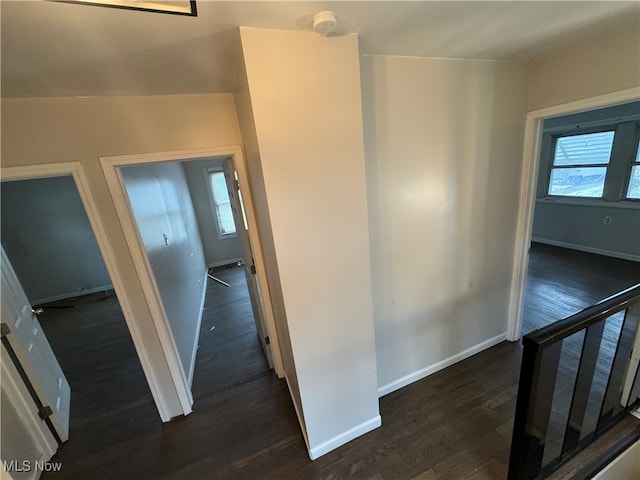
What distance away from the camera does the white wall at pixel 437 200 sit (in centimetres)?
160

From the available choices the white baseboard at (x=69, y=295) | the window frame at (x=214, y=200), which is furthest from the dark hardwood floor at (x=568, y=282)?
the white baseboard at (x=69, y=295)

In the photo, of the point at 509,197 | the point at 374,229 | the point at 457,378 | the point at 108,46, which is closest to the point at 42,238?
the point at 108,46

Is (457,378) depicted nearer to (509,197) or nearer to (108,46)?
(509,197)

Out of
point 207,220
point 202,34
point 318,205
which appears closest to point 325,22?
point 202,34

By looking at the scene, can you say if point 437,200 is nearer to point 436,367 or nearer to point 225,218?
point 436,367

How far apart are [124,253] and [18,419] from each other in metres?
1.20

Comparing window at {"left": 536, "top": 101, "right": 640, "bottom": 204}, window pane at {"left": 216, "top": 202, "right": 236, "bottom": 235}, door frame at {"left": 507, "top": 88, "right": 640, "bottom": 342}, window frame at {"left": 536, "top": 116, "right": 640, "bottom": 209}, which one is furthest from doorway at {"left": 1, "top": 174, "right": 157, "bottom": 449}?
window at {"left": 536, "top": 101, "right": 640, "bottom": 204}

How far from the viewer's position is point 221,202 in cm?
557

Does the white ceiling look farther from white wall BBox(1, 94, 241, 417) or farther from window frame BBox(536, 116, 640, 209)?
window frame BBox(536, 116, 640, 209)

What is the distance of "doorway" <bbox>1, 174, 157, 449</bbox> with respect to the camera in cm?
260

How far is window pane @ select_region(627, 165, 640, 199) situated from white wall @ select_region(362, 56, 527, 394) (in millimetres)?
3793

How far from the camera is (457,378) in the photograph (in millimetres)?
2160

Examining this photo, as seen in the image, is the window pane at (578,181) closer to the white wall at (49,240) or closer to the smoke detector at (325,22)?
the smoke detector at (325,22)

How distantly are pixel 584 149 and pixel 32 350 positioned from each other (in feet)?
25.1
